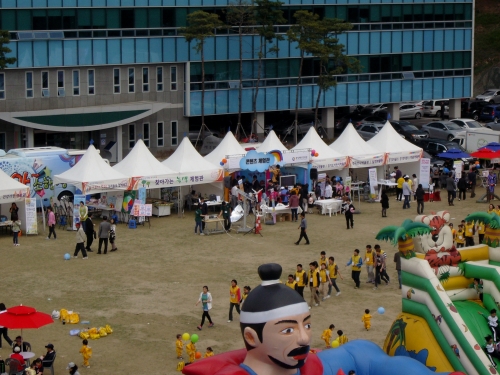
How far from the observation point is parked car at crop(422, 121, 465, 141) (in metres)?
50.4

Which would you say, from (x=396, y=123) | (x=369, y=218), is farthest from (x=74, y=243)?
(x=396, y=123)

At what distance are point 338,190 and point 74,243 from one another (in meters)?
10.4

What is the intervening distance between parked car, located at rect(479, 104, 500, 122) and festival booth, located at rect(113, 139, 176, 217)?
28144mm

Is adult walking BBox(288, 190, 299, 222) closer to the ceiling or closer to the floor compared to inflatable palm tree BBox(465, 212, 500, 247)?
closer to the floor

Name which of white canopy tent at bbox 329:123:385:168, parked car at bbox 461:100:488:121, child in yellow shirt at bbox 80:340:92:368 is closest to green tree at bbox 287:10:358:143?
white canopy tent at bbox 329:123:385:168

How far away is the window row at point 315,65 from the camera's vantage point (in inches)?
1962

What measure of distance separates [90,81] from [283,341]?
3597 cm

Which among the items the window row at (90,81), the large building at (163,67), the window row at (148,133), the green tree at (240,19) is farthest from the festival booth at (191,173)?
the green tree at (240,19)

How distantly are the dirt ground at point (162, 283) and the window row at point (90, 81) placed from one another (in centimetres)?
1341

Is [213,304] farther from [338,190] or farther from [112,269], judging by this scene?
[338,190]

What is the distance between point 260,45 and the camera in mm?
50156

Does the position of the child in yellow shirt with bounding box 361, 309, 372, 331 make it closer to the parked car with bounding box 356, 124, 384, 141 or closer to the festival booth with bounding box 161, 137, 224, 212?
the festival booth with bounding box 161, 137, 224, 212

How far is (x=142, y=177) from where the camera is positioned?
109 ft

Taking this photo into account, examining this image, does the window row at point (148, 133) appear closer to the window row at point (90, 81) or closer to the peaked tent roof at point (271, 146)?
the window row at point (90, 81)
